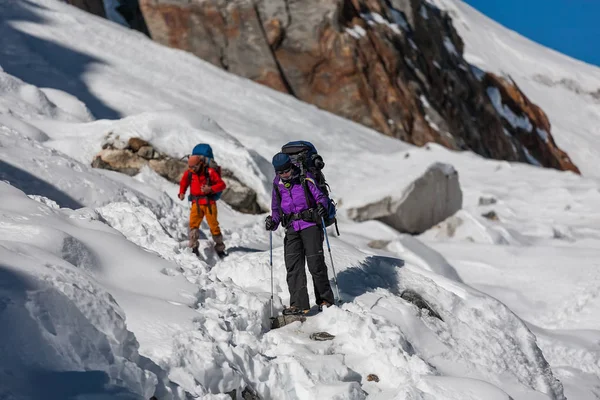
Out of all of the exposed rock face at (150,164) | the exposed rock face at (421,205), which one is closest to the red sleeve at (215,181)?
the exposed rock face at (150,164)

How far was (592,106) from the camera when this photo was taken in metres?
61.3

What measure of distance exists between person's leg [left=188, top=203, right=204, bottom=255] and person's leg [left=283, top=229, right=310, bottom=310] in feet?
7.10

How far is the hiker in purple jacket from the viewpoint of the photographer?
18.7 ft

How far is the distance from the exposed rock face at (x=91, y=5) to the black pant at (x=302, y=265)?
25459 mm

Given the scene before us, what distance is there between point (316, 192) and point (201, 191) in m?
2.42

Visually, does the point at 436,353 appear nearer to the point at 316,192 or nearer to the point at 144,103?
the point at 316,192

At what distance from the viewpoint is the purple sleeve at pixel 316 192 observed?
5.76m

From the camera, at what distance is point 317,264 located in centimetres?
573

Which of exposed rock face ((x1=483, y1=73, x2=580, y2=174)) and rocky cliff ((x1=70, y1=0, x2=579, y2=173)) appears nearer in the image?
rocky cliff ((x1=70, y1=0, x2=579, y2=173))

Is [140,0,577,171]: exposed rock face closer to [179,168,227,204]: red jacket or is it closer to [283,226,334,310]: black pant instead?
[179,168,227,204]: red jacket

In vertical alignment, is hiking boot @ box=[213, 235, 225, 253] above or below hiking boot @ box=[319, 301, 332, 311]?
below

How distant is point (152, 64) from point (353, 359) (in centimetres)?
2170

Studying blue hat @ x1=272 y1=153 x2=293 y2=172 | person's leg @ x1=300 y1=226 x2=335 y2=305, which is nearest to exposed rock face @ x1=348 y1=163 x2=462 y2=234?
person's leg @ x1=300 y1=226 x2=335 y2=305

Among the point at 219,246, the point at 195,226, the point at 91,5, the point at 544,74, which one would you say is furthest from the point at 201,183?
the point at 544,74
